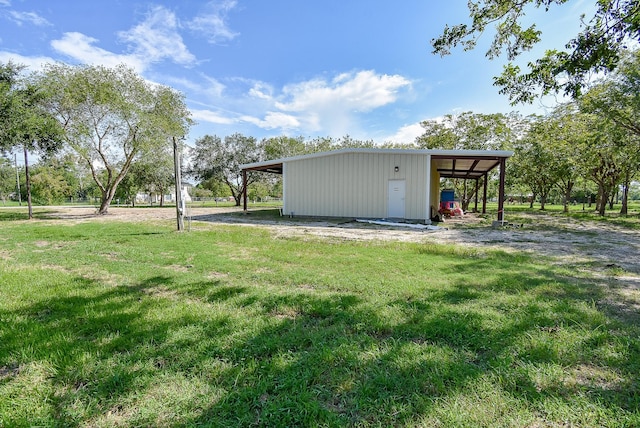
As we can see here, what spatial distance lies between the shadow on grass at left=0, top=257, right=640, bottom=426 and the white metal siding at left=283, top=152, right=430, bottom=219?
900cm

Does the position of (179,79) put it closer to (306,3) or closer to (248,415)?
(306,3)

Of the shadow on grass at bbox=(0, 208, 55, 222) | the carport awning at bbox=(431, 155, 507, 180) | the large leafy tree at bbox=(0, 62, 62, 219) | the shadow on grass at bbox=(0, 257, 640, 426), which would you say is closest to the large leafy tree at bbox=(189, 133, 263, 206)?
the shadow on grass at bbox=(0, 208, 55, 222)

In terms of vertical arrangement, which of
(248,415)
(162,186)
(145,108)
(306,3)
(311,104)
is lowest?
(248,415)

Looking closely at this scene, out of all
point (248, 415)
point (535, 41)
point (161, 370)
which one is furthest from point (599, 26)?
point (161, 370)

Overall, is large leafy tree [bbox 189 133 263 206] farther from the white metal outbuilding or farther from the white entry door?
the white entry door

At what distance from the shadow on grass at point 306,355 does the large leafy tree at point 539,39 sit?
3.69 meters

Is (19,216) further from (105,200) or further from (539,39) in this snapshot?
(539,39)

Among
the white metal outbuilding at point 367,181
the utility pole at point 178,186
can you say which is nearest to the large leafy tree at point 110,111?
the white metal outbuilding at point 367,181

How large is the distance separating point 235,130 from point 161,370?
28964 millimetres

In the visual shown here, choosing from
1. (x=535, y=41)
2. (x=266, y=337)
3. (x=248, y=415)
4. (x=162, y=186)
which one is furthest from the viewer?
(x=162, y=186)

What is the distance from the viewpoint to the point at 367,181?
12703 millimetres

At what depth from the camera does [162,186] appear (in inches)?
1222

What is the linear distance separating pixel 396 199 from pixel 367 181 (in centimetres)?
148

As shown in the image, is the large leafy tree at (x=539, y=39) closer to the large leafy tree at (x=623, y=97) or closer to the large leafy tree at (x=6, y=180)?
the large leafy tree at (x=623, y=97)
